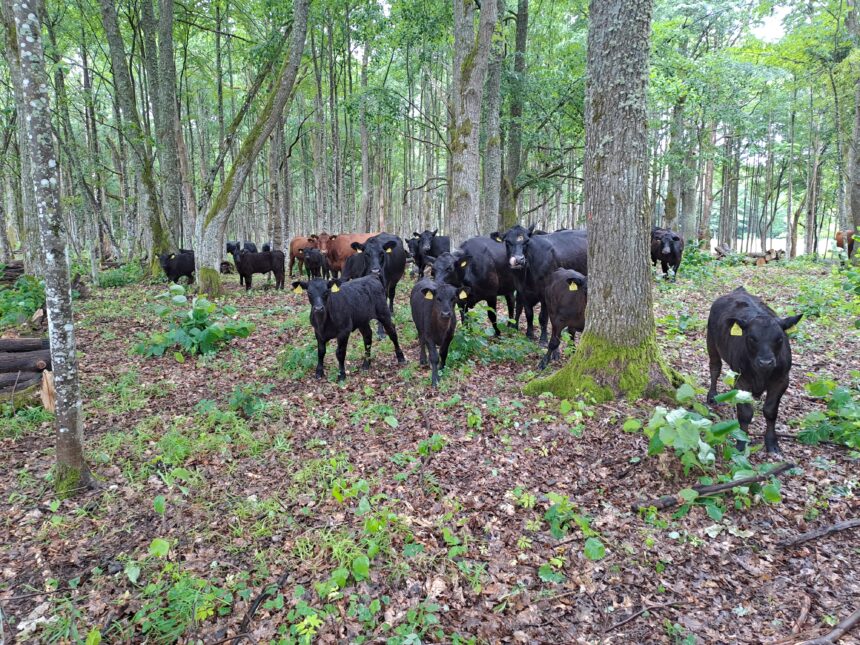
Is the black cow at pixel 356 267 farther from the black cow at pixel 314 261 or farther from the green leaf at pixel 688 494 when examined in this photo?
the green leaf at pixel 688 494

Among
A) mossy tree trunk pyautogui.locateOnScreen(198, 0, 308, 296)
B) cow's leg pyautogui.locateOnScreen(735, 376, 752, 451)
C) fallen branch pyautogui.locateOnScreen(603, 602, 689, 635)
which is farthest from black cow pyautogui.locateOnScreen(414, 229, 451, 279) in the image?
fallen branch pyautogui.locateOnScreen(603, 602, 689, 635)

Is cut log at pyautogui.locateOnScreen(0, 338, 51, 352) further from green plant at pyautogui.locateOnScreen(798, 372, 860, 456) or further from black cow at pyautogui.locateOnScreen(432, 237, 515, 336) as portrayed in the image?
green plant at pyautogui.locateOnScreen(798, 372, 860, 456)

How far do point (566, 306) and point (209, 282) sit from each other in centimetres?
903

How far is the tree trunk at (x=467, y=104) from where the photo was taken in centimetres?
1140

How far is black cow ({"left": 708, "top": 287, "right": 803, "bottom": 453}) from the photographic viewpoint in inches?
185

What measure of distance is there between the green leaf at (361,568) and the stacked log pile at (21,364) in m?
5.48

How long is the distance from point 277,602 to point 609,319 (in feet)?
13.8

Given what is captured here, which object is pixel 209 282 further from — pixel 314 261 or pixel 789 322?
pixel 789 322

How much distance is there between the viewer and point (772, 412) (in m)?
4.66

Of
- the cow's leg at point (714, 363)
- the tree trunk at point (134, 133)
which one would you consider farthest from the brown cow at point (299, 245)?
the cow's leg at point (714, 363)

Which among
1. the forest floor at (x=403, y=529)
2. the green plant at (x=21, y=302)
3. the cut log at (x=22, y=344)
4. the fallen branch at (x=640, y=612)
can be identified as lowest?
the fallen branch at (x=640, y=612)

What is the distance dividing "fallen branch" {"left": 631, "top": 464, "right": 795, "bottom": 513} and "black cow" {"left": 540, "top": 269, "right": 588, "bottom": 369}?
3.17m

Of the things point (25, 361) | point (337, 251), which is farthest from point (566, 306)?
point (337, 251)

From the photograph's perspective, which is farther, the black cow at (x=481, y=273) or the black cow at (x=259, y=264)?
the black cow at (x=259, y=264)
